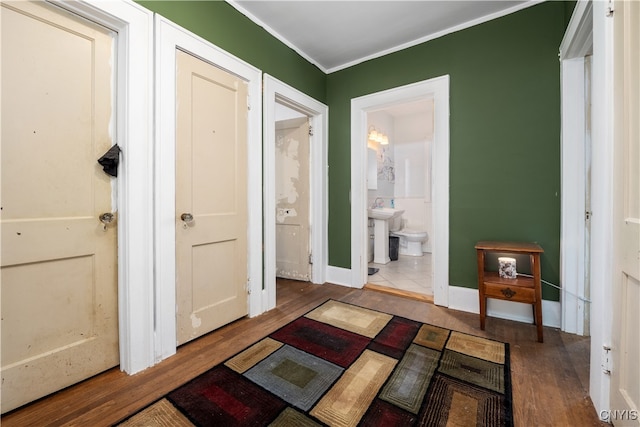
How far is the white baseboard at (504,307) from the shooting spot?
6.57 ft

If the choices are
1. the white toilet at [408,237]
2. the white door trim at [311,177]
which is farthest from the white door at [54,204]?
the white toilet at [408,237]

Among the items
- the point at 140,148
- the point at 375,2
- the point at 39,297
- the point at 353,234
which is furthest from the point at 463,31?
the point at 39,297

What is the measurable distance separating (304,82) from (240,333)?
2576mm

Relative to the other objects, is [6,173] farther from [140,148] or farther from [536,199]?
[536,199]

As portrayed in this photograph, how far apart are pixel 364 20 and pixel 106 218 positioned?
2.53m

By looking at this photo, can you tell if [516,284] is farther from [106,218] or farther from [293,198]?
[106,218]

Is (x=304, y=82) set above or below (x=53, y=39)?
above

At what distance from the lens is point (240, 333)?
1.92 m

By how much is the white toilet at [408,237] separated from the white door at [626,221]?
3.31m

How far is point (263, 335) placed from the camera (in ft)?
6.20

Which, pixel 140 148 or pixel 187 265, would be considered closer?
pixel 140 148

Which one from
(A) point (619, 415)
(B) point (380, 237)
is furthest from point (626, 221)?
(B) point (380, 237)

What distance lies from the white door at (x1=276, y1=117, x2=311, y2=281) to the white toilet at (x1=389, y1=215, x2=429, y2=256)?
1978 mm

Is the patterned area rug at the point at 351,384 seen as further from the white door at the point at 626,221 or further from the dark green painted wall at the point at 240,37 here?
the dark green painted wall at the point at 240,37
